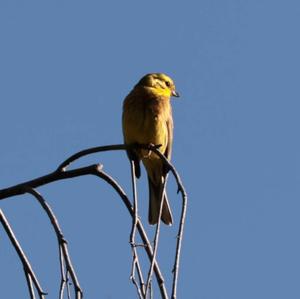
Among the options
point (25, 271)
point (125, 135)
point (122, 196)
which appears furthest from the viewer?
point (125, 135)

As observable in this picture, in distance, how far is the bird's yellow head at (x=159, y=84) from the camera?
21.3ft

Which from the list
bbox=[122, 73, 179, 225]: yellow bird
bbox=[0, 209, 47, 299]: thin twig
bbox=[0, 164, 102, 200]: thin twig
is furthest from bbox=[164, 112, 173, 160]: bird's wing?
bbox=[0, 209, 47, 299]: thin twig

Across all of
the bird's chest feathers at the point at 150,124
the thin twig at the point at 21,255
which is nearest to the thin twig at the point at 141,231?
the thin twig at the point at 21,255

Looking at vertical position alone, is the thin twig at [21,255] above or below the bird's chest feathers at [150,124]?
below

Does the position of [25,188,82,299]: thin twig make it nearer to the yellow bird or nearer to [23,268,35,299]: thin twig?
[23,268,35,299]: thin twig

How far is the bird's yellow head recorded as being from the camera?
21.3ft

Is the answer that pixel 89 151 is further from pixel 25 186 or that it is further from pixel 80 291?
pixel 80 291

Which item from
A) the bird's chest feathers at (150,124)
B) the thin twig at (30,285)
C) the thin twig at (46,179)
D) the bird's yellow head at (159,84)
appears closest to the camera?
the thin twig at (30,285)

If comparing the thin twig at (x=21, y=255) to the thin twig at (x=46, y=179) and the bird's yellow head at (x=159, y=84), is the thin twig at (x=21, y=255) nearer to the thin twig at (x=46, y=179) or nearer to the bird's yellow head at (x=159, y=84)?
the thin twig at (x=46, y=179)

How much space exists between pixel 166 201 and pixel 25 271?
117 inches

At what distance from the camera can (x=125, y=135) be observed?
5.79m

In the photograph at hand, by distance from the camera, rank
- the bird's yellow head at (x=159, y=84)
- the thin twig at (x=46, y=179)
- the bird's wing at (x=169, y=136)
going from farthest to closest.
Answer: the bird's yellow head at (x=159, y=84)
the bird's wing at (x=169, y=136)
the thin twig at (x=46, y=179)

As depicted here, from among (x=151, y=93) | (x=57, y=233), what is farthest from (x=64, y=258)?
(x=151, y=93)

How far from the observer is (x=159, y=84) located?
6.70 metres
